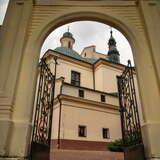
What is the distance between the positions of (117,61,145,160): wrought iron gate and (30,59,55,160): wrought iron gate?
6.00 ft

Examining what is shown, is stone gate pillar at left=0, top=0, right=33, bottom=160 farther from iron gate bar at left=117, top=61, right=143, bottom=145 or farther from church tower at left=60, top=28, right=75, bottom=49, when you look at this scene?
church tower at left=60, top=28, right=75, bottom=49

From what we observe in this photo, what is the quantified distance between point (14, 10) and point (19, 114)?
2.56 m

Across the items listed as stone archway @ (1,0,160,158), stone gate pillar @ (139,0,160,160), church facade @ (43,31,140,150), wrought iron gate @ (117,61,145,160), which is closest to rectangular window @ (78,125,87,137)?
church facade @ (43,31,140,150)

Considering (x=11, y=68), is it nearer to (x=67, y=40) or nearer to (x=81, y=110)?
(x=81, y=110)

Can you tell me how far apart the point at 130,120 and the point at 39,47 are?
2.77 metres

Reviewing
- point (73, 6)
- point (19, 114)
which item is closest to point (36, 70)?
point (19, 114)

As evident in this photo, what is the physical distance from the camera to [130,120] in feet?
16.8

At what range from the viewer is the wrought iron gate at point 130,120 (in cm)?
423

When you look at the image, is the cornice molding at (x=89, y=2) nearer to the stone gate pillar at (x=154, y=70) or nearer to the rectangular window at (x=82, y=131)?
the stone gate pillar at (x=154, y=70)

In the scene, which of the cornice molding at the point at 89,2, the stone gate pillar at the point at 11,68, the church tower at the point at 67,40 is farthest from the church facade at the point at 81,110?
the stone gate pillar at the point at 11,68

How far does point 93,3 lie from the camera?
212 inches

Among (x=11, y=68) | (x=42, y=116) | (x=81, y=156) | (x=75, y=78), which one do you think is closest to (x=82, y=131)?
(x=75, y=78)

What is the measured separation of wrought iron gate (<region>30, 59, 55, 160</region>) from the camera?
4269 millimetres

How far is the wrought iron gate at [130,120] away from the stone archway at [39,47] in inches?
18.3
